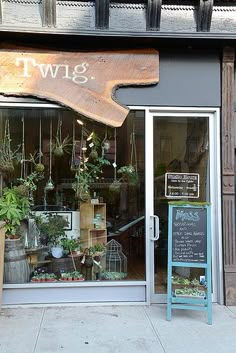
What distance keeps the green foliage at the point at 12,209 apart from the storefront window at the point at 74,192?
0.05 feet

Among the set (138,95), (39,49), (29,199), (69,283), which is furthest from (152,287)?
(39,49)

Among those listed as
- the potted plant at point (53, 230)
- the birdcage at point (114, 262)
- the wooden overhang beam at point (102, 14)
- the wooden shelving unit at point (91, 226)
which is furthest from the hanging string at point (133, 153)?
the wooden overhang beam at point (102, 14)

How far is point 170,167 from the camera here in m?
5.65

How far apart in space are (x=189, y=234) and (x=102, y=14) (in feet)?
10.5

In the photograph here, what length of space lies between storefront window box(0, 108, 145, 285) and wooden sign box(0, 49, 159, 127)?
327 mm

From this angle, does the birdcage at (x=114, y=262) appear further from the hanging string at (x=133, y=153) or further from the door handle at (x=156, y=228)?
the hanging string at (x=133, y=153)

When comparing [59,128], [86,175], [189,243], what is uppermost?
[59,128]

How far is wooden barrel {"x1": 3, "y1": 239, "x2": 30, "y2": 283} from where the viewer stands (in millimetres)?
5352

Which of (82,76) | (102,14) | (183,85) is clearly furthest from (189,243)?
(102,14)

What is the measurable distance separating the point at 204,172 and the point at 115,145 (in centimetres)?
140

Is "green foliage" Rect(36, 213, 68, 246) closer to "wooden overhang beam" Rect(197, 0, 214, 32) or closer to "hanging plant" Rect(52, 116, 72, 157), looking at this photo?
"hanging plant" Rect(52, 116, 72, 157)

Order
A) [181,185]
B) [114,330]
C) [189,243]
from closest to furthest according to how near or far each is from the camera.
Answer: [114,330] < [189,243] < [181,185]

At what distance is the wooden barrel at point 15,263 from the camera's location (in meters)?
5.35

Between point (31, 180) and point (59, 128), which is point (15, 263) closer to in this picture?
point (31, 180)
